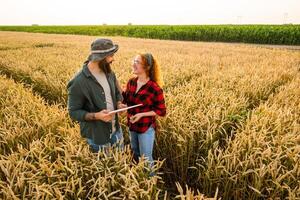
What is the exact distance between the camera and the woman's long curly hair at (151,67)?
8.97 feet

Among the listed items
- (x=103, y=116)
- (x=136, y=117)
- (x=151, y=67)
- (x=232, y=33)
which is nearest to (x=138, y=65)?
(x=151, y=67)

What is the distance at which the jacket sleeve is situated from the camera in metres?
2.47

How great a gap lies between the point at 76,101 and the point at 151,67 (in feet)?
2.58

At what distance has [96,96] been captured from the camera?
254 centimetres

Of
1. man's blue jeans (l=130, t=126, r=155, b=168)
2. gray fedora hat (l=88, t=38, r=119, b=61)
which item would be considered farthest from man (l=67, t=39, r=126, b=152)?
man's blue jeans (l=130, t=126, r=155, b=168)

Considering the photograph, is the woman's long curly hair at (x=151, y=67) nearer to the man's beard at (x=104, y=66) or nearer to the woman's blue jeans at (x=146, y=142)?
the man's beard at (x=104, y=66)

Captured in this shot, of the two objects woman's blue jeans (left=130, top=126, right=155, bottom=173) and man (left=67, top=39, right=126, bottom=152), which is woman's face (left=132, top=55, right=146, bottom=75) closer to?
man (left=67, top=39, right=126, bottom=152)

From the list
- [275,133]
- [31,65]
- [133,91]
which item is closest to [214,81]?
[275,133]

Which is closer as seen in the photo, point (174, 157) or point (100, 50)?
point (100, 50)

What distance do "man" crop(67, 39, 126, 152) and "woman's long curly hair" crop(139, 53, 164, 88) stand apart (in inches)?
12.3

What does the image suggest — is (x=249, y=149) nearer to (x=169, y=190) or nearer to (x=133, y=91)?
(x=169, y=190)

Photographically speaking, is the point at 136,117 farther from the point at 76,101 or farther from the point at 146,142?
the point at 76,101

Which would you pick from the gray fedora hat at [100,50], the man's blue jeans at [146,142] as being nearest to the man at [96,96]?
the gray fedora hat at [100,50]

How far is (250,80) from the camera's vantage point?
5746mm
